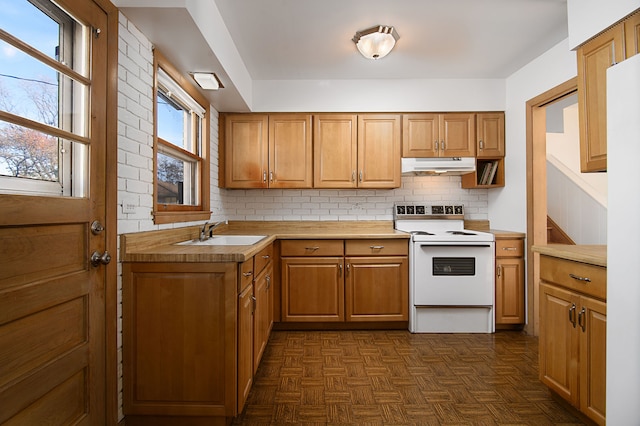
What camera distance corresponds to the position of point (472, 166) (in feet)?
11.3

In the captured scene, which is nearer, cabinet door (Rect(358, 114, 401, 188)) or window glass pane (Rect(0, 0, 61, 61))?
window glass pane (Rect(0, 0, 61, 61))

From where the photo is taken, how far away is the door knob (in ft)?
4.94

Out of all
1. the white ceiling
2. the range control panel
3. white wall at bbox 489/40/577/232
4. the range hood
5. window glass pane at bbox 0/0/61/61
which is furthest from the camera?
the range control panel

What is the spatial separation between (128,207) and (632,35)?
2.77 metres

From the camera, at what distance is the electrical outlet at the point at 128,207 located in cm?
173

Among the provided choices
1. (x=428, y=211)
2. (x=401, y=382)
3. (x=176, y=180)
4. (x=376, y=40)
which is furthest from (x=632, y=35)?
(x=176, y=180)

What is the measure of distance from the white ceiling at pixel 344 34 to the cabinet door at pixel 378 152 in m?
0.51

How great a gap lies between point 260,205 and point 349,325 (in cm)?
158

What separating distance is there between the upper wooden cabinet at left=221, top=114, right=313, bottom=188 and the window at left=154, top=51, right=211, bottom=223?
41cm

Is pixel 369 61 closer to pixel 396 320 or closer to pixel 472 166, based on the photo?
pixel 472 166

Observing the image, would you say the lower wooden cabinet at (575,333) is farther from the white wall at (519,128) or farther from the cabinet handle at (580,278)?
the white wall at (519,128)

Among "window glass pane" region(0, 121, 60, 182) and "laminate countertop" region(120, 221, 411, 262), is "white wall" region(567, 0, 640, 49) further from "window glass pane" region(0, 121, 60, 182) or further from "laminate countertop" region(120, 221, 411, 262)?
"window glass pane" region(0, 121, 60, 182)

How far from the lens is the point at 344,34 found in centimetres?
259

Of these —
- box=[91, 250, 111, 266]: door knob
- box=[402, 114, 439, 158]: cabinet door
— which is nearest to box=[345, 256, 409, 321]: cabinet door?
box=[402, 114, 439, 158]: cabinet door
